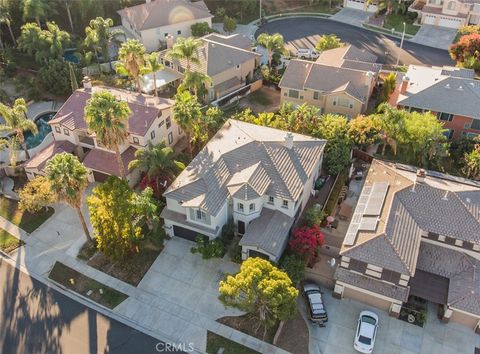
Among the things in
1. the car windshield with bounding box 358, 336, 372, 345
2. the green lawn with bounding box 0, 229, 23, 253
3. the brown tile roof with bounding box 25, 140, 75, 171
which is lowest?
the green lawn with bounding box 0, 229, 23, 253

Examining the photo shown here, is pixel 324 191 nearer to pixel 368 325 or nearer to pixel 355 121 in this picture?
pixel 355 121

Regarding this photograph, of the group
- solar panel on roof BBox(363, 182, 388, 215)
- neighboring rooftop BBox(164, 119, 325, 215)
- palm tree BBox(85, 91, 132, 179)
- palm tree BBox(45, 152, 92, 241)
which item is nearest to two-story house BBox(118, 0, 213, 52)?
neighboring rooftop BBox(164, 119, 325, 215)

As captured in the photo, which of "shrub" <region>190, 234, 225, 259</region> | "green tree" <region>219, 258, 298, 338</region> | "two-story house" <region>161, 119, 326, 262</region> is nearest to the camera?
"green tree" <region>219, 258, 298, 338</region>

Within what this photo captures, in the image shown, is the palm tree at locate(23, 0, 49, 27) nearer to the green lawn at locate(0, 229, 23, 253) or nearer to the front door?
the green lawn at locate(0, 229, 23, 253)

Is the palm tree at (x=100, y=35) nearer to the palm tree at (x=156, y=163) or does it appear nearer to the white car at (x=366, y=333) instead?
the palm tree at (x=156, y=163)

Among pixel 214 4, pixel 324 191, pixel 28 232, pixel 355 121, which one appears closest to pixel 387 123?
pixel 355 121

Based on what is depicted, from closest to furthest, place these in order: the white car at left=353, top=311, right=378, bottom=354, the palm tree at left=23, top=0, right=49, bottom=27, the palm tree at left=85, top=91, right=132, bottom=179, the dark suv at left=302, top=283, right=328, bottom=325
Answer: the white car at left=353, top=311, right=378, bottom=354
the dark suv at left=302, top=283, right=328, bottom=325
the palm tree at left=85, top=91, right=132, bottom=179
the palm tree at left=23, top=0, right=49, bottom=27

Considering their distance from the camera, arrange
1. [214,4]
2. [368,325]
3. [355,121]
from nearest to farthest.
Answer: [368,325], [355,121], [214,4]
